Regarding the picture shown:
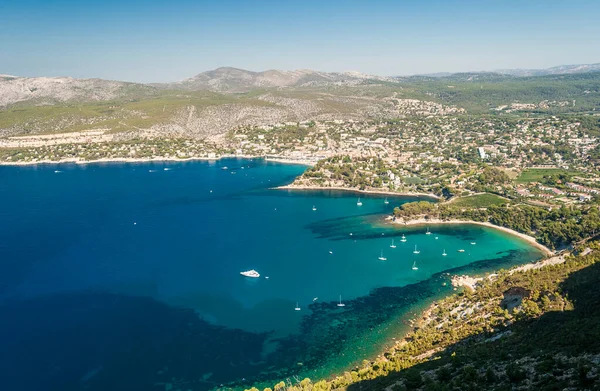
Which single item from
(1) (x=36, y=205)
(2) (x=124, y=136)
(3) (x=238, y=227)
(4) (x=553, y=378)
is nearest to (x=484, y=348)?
(4) (x=553, y=378)

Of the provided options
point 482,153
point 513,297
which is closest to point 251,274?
point 513,297

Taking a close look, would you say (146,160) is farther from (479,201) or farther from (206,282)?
(479,201)

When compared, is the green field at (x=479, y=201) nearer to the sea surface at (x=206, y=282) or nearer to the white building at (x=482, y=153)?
the sea surface at (x=206, y=282)

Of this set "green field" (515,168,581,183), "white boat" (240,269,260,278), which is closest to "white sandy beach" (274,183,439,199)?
"green field" (515,168,581,183)

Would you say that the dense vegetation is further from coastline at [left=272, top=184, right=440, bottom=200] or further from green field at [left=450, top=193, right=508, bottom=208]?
coastline at [left=272, top=184, right=440, bottom=200]

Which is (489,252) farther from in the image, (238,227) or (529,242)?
(238,227)
